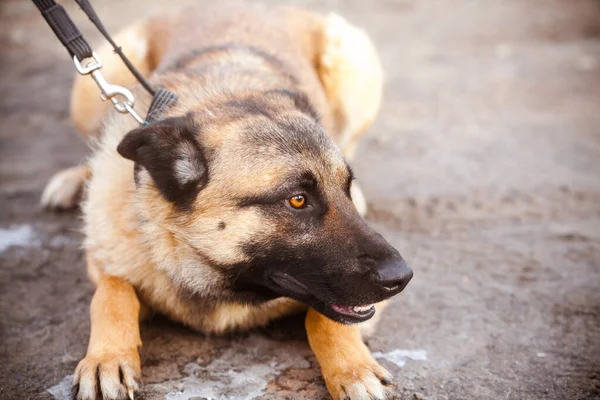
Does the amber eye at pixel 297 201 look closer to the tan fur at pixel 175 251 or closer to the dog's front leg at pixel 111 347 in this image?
the tan fur at pixel 175 251

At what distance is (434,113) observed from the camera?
21.7 feet

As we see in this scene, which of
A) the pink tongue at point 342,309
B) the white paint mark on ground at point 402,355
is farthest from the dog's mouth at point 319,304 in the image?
the white paint mark on ground at point 402,355

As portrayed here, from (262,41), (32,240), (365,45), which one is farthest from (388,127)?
(32,240)

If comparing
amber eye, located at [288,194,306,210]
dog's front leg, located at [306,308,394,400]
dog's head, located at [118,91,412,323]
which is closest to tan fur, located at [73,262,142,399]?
dog's head, located at [118,91,412,323]

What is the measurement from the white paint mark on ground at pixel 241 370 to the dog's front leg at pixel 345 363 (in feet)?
0.56

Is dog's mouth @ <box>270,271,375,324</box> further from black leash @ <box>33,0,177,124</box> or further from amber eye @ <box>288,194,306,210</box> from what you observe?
black leash @ <box>33,0,177,124</box>

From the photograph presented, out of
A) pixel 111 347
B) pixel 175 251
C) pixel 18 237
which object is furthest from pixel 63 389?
pixel 18 237

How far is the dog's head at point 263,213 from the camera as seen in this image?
97.9 inches

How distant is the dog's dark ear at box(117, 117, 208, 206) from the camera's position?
249 centimetres

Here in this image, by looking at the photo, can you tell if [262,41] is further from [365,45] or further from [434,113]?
[434,113]

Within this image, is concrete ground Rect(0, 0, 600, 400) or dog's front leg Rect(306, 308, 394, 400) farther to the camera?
concrete ground Rect(0, 0, 600, 400)

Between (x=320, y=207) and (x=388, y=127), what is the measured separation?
153 inches

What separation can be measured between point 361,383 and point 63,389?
4.22ft

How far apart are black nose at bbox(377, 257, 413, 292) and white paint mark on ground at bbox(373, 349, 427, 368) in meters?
0.59
